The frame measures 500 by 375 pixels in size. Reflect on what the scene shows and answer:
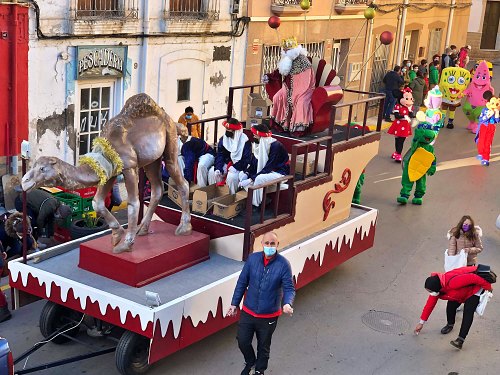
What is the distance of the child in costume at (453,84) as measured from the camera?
20250 mm

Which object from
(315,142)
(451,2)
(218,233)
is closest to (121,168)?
(218,233)

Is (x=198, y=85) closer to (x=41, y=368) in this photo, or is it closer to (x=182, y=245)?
(x=182, y=245)

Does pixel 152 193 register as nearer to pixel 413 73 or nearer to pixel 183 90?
pixel 183 90

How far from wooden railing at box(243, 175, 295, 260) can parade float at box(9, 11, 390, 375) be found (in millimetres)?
13

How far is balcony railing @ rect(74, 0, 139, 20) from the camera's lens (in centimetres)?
1295

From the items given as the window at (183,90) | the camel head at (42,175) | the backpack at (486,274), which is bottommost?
the backpack at (486,274)

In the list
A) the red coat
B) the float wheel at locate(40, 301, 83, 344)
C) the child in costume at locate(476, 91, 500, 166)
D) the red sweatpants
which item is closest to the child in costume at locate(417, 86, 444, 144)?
the child in costume at locate(476, 91, 500, 166)

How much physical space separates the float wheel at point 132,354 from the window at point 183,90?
8.45 metres

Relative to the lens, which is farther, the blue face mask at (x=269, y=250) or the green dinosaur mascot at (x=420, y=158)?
the green dinosaur mascot at (x=420, y=158)

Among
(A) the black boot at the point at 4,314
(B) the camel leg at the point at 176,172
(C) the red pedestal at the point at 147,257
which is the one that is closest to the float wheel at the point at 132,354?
(C) the red pedestal at the point at 147,257

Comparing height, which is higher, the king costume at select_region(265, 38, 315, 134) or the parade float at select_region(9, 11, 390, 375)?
the king costume at select_region(265, 38, 315, 134)

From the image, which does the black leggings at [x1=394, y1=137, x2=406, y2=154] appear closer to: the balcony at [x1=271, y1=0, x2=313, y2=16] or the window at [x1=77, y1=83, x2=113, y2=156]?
the balcony at [x1=271, y1=0, x2=313, y2=16]

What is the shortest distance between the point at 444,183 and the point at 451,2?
14510 mm

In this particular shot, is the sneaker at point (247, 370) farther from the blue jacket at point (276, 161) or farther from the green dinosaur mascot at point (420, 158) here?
the green dinosaur mascot at point (420, 158)
